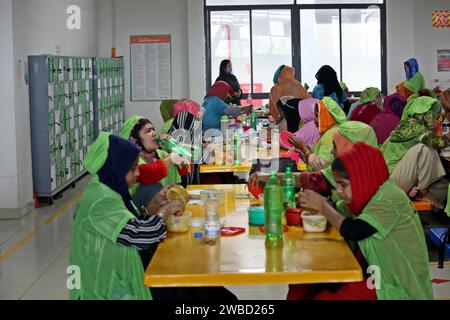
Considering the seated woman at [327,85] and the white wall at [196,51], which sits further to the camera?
the white wall at [196,51]

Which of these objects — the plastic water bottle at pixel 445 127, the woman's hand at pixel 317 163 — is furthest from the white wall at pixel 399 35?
the woman's hand at pixel 317 163

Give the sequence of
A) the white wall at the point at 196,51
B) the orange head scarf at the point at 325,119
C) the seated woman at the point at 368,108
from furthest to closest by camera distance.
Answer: the white wall at the point at 196,51 → the seated woman at the point at 368,108 → the orange head scarf at the point at 325,119

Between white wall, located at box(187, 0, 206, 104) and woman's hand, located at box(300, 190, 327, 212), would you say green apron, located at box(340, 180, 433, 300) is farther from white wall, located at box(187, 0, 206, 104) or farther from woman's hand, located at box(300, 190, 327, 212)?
white wall, located at box(187, 0, 206, 104)

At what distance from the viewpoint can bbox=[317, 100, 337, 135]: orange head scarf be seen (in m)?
6.26

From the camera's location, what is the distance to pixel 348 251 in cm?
360

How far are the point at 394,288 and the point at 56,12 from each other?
9.01 m

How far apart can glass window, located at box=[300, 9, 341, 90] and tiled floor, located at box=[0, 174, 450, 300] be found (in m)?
7.92

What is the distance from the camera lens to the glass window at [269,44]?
16062 millimetres

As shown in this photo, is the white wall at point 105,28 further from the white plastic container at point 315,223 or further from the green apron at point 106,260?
the green apron at point 106,260

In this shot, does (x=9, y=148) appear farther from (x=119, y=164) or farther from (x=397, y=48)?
(x=397, y=48)

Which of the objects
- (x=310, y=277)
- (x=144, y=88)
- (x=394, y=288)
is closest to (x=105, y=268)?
(x=310, y=277)

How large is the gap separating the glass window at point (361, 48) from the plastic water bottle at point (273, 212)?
12649 mm

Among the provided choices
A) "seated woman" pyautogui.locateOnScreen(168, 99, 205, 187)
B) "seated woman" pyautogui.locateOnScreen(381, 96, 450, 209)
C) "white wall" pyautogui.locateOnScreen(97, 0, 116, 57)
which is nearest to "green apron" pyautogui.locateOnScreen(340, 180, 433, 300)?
"seated woman" pyautogui.locateOnScreen(381, 96, 450, 209)

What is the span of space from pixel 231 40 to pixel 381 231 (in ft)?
42.9
